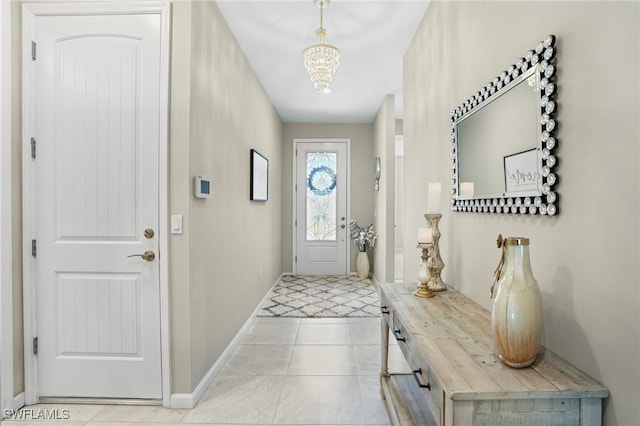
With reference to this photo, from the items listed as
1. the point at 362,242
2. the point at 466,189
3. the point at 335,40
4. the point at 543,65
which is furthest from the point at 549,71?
the point at 362,242

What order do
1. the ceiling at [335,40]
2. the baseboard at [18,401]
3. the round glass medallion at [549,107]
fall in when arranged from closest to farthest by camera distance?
the round glass medallion at [549,107], the baseboard at [18,401], the ceiling at [335,40]

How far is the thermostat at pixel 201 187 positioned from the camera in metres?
2.05

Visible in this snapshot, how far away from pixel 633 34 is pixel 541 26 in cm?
40

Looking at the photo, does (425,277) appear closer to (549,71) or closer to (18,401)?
(549,71)

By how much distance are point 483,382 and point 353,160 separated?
16.6ft

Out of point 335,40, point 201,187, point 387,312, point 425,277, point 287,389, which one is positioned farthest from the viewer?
point 335,40

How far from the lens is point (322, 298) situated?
440 cm

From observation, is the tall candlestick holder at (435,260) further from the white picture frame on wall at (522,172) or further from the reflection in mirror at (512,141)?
the white picture frame on wall at (522,172)

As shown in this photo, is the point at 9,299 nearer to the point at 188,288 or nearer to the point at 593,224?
the point at 188,288

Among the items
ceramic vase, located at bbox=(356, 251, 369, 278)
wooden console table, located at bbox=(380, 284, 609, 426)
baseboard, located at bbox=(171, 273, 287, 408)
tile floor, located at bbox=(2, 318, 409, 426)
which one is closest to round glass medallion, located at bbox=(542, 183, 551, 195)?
wooden console table, located at bbox=(380, 284, 609, 426)

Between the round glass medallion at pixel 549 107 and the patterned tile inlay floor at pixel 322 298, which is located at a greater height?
the round glass medallion at pixel 549 107

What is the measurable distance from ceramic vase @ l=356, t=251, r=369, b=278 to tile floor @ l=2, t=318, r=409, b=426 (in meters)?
2.27

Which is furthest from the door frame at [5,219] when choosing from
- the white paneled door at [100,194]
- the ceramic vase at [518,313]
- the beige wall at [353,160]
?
the beige wall at [353,160]

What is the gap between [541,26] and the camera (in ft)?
3.82
